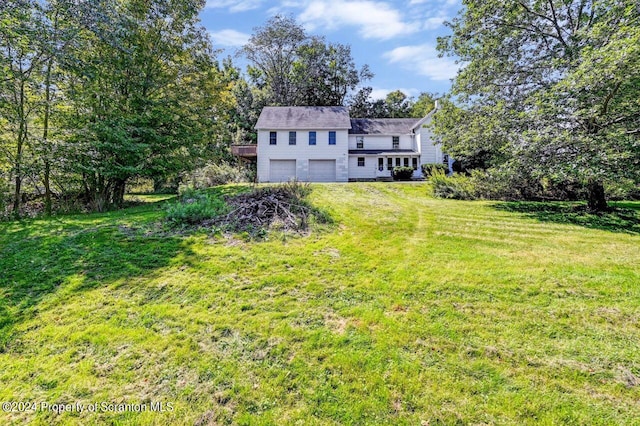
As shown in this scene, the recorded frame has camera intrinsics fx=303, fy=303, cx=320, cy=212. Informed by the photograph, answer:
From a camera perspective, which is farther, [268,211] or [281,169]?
[281,169]

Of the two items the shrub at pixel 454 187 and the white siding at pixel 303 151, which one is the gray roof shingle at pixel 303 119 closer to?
the white siding at pixel 303 151

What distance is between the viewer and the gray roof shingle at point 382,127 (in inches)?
1019

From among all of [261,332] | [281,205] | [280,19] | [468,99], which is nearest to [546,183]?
[468,99]

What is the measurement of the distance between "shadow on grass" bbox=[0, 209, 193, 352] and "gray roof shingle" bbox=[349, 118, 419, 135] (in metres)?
21.8

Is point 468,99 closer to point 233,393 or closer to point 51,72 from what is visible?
point 233,393

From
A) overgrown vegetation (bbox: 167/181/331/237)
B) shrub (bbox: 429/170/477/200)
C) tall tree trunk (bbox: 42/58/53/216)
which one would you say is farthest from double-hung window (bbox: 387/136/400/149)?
tall tree trunk (bbox: 42/58/53/216)

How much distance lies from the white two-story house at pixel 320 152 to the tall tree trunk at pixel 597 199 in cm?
1309

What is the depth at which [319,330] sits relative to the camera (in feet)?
11.9

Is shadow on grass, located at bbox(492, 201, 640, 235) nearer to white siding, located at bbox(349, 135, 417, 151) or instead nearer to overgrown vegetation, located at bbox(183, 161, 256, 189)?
white siding, located at bbox(349, 135, 417, 151)

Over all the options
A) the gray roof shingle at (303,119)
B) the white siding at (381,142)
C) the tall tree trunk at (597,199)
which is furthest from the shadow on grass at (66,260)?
the white siding at (381,142)

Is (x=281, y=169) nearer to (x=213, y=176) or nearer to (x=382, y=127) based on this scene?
(x=213, y=176)

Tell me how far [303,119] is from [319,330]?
72.2 feet

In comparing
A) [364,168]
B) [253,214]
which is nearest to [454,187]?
[253,214]

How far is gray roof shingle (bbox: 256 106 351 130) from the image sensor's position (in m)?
23.1
